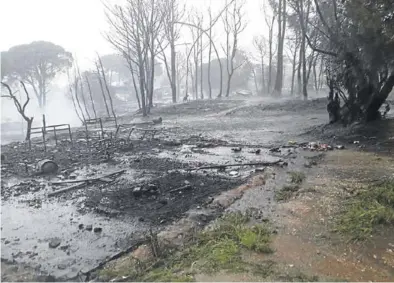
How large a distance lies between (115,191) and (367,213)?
4.22m

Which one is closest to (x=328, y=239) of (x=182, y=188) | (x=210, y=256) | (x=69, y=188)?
(x=210, y=256)

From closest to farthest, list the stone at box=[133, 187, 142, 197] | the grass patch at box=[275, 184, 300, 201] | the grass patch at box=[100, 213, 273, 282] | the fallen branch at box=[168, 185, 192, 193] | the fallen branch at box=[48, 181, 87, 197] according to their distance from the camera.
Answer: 1. the grass patch at box=[100, 213, 273, 282]
2. the grass patch at box=[275, 184, 300, 201]
3. the stone at box=[133, 187, 142, 197]
4. the fallen branch at box=[168, 185, 192, 193]
5. the fallen branch at box=[48, 181, 87, 197]

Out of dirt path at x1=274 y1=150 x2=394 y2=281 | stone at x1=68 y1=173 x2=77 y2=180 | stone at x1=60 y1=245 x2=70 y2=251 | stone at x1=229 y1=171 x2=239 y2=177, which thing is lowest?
stone at x1=60 y1=245 x2=70 y2=251

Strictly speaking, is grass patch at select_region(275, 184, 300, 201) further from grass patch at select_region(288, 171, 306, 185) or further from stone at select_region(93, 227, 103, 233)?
stone at select_region(93, 227, 103, 233)

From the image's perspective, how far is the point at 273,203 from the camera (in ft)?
17.8

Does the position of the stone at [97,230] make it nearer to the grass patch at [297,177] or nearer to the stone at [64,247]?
the stone at [64,247]

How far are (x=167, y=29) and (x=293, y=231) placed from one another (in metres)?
24.1

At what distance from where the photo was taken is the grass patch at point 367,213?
429 cm

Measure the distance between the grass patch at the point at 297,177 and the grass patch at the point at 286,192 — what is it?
234 mm

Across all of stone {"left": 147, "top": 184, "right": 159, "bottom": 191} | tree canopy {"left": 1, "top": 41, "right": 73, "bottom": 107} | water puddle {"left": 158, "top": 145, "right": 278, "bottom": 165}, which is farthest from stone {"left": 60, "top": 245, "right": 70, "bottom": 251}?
tree canopy {"left": 1, "top": 41, "right": 73, "bottom": 107}

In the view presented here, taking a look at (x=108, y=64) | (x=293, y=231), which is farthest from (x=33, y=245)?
(x=108, y=64)

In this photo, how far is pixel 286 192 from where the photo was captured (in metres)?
5.82

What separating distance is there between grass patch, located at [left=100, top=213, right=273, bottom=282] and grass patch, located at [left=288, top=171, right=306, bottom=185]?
2062mm

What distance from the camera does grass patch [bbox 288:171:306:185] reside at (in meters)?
6.37
